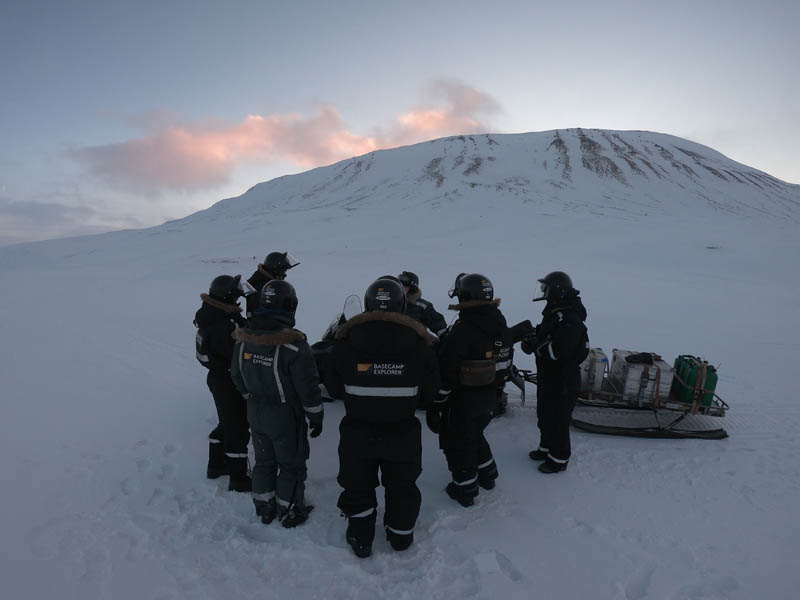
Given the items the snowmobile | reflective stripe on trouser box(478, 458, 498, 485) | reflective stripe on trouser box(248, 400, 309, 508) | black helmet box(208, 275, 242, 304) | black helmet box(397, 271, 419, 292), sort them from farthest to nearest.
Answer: black helmet box(397, 271, 419, 292)
the snowmobile
reflective stripe on trouser box(478, 458, 498, 485)
black helmet box(208, 275, 242, 304)
reflective stripe on trouser box(248, 400, 309, 508)

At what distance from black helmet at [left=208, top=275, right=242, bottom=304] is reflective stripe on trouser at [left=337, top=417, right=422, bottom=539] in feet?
5.87

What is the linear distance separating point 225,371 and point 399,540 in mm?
2270

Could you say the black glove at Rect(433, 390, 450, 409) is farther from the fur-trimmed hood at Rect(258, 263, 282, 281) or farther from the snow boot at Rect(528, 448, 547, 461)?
the fur-trimmed hood at Rect(258, 263, 282, 281)

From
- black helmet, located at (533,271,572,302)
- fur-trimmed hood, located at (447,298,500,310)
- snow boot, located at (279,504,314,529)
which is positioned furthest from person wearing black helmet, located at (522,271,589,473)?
snow boot, located at (279,504,314,529)

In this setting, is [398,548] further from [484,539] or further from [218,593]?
[218,593]

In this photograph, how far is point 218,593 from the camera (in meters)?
3.05

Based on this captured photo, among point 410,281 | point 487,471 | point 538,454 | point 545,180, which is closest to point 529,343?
point 538,454

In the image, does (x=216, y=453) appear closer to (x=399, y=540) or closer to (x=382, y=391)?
(x=399, y=540)

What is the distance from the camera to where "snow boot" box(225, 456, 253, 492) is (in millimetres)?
4203

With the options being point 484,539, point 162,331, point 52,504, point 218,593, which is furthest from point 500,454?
point 162,331

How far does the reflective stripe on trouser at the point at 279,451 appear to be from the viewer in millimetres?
3633

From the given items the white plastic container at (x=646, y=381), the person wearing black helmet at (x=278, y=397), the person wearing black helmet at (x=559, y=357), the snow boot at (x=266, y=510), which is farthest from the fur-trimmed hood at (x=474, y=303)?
the white plastic container at (x=646, y=381)

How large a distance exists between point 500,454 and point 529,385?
232 centimetres

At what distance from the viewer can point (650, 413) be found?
5.94 metres
